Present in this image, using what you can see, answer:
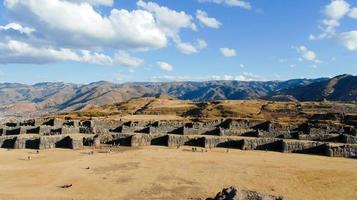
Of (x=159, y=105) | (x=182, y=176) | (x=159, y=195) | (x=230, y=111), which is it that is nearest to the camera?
(x=159, y=195)

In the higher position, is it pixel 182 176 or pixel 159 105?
pixel 159 105

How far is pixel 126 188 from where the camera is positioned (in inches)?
1337

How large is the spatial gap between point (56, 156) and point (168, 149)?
507 inches

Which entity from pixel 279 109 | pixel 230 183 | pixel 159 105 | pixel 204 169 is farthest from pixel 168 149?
pixel 159 105

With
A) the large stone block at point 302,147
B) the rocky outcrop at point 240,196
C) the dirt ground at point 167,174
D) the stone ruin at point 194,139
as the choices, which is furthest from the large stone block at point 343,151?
the rocky outcrop at point 240,196

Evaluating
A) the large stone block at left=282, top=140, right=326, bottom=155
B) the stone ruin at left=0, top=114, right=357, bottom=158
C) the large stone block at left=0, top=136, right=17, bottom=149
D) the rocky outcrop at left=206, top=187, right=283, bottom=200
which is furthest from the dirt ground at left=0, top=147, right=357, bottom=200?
the rocky outcrop at left=206, top=187, right=283, bottom=200

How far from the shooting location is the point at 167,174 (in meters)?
38.7

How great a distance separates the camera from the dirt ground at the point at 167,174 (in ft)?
108

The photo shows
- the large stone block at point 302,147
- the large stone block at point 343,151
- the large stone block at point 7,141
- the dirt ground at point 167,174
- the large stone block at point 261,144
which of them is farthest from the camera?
the large stone block at point 7,141

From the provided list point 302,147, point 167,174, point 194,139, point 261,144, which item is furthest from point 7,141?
point 302,147

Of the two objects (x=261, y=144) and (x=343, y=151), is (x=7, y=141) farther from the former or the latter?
(x=343, y=151)

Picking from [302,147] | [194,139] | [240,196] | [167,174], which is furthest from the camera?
[194,139]

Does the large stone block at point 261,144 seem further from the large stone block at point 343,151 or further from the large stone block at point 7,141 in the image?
the large stone block at point 7,141

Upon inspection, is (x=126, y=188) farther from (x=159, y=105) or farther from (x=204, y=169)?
(x=159, y=105)
